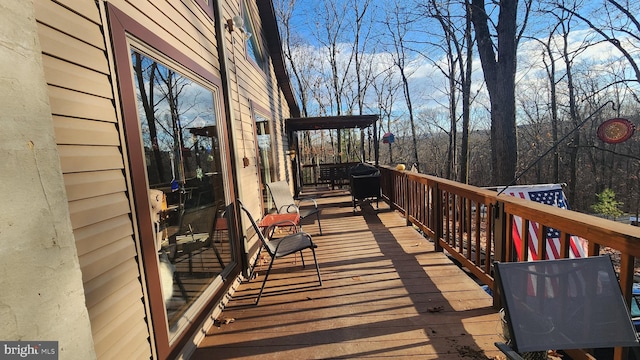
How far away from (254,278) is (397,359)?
6.15 feet

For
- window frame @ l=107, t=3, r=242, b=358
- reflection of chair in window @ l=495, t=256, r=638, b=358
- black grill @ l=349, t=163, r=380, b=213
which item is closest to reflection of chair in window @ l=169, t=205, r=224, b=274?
window frame @ l=107, t=3, r=242, b=358

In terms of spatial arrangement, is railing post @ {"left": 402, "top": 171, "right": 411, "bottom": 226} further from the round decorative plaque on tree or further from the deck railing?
the round decorative plaque on tree

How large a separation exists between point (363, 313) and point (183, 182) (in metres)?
1.85

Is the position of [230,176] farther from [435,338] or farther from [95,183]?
[435,338]

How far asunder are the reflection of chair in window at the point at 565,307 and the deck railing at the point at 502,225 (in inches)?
4.4

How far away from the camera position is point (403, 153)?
99.5 ft

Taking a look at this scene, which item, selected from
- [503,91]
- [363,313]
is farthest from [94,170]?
[503,91]

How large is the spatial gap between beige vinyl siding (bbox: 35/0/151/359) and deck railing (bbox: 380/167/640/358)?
7.79ft

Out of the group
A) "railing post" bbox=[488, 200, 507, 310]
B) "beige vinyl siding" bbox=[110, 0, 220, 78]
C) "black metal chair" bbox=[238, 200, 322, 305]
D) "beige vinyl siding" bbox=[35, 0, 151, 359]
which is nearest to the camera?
"beige vinyl siding" bbox=[35, 0, 151, 359]

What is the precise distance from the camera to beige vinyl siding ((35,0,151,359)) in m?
1.22

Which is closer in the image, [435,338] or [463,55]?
[435,338]

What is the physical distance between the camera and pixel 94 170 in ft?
4.44

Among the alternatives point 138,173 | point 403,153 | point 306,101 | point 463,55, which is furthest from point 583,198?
point 138,173

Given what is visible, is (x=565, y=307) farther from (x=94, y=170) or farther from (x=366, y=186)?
(x=366, y=186)
